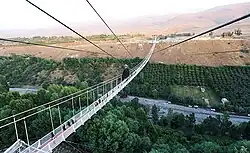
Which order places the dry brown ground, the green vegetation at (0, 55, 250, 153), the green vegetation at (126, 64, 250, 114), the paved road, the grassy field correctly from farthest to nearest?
the dry brown ground < the grassy field < the green vegetation at (126, 64, 250, 114) < the paved road < the green vegetation at (0, 55, 250, 153)

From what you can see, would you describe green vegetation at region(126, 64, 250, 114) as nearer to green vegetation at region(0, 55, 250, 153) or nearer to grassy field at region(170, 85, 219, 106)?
green vegetation at region(0, 55, 250, 153)

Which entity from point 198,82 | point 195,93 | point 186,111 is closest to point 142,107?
point 186,111

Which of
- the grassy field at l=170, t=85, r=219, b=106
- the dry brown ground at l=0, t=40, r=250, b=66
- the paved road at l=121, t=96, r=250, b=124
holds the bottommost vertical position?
the paved road at l=121, t=96, r=250, b=124

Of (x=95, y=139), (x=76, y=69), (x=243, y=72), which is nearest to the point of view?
(x=95, y=139)

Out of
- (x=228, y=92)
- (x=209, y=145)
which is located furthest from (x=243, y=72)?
(x=209, y=145)

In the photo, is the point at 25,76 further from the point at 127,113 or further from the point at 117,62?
the point at 127,113

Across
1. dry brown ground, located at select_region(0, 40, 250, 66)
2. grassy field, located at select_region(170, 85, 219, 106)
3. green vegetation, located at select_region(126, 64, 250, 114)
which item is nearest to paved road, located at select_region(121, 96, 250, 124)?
green vegetation, located at select_region(126, 64, 250, 114)

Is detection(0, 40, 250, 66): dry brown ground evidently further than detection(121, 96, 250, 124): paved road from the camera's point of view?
Yes

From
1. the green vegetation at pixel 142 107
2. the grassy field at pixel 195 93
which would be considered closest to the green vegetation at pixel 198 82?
the green vegetation at pixel 142 107
